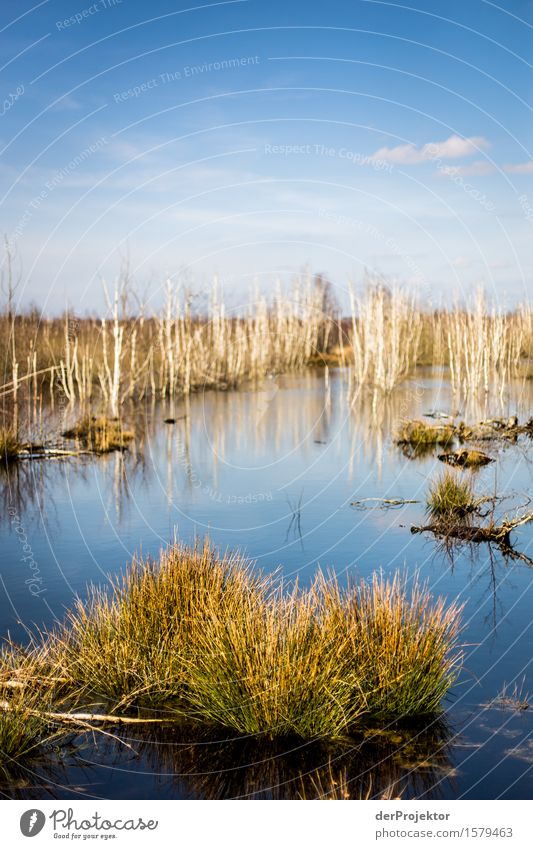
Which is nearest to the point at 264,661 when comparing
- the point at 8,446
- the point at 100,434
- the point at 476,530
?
the point at 476,530

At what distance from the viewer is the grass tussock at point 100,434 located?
1791 cm

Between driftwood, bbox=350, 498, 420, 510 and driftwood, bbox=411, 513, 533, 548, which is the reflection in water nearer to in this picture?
driftwood, bbox=411, 513, 533, 548

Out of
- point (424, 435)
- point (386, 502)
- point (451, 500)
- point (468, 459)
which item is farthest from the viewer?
point (424, 435)

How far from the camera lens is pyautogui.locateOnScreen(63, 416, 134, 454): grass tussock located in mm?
17906

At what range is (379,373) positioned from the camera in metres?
25.9

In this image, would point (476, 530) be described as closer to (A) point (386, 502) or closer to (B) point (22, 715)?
(A) point (386, 502)

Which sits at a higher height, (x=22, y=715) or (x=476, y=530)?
(x=22, y=715)

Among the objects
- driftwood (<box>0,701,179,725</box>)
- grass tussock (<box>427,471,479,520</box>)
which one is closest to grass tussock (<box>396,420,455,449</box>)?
grass tussock (<box>427,471,479,520</box>)

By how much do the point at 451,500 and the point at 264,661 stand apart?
6573 mm

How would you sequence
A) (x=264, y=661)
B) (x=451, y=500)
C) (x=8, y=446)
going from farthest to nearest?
1. (x=8, y=446)
2. (x=451, y=500)
3. (x=264, y=661)

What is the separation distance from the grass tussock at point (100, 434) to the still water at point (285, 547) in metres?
0.43

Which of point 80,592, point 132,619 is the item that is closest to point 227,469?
point 80,592

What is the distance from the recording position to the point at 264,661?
5.10 meters

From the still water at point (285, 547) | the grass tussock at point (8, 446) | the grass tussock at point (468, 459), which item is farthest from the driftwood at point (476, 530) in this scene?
the grass tussock at point (8, 446)
